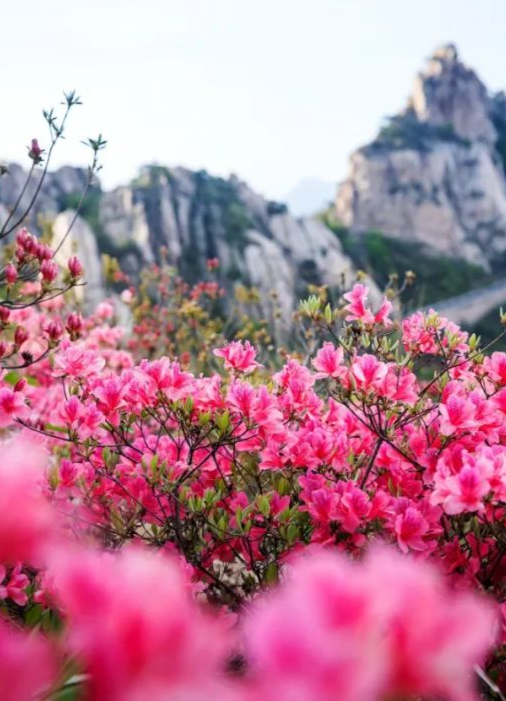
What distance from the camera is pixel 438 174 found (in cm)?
3284

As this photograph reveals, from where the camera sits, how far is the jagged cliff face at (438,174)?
3170 cm

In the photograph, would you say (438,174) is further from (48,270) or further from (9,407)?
(9,407)

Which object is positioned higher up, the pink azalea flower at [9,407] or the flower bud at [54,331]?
the flower bud at [54,331]

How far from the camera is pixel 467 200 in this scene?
110 ft

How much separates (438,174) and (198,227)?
18514 mm

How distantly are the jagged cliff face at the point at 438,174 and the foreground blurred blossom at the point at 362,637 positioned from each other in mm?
31882

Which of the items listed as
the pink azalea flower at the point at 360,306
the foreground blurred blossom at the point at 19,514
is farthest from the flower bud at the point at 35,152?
the foreground blurred blossom at the point at 19,514

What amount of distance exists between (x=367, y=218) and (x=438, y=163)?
232 inches

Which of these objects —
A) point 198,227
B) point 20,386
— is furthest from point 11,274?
point 198,227

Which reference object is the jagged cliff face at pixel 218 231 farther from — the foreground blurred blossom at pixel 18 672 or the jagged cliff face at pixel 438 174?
the foreground blurred blossom at pixel 18 672

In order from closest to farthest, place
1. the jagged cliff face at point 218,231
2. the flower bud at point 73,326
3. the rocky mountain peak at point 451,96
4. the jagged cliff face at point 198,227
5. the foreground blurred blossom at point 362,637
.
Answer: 1. the foreground blurred blossom at point 362,637
2. the flower bud at point 73,326
3. the jagged cliff face at point 198,227
4. the jagged cliff face at point 218,231
5. the rocky mountain peak at point 451,96

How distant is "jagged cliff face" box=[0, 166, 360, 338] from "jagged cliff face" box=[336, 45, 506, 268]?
31.0 ft

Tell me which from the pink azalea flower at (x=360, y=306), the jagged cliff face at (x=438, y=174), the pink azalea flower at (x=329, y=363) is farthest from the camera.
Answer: the jagged cliff face at (x=438, y=174)

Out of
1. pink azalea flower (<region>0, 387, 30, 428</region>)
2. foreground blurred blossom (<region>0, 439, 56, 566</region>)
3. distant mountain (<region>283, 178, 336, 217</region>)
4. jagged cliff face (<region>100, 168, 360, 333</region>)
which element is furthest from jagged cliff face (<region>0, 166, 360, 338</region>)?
distant mountain (<region>283, 178, 336, 217</region>)
